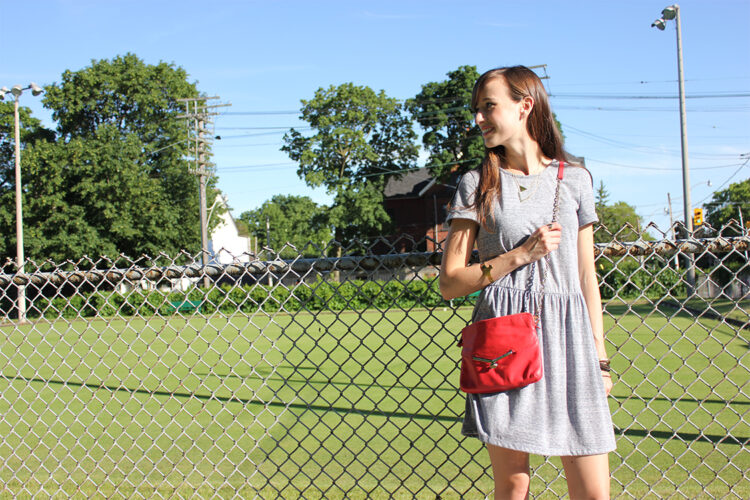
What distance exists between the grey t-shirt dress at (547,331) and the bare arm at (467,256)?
1.8 inches

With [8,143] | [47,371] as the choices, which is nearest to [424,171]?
[8,143]

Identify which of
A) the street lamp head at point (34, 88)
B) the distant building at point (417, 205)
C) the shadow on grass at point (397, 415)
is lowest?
the shadow on grass at point (397, 415)

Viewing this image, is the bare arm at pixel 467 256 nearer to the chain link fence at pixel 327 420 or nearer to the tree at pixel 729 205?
the chain link fence at pixel 327 420

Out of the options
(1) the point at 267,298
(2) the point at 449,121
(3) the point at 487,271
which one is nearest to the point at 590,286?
(3) the point at 487,271

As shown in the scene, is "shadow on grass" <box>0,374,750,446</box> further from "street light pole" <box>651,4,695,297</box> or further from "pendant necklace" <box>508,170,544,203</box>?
"street light pole" <box>651,4,695,297</box>

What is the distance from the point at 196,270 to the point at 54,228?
3132 cm

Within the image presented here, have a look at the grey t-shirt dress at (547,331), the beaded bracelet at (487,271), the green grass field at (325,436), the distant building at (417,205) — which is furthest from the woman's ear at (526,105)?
the distant building at (417,205)

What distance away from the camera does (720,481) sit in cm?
344

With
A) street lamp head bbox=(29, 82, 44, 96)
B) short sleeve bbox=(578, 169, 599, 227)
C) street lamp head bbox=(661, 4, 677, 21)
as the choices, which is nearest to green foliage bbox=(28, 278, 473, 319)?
short sleeve bbox=(578, 169, 599, 227)

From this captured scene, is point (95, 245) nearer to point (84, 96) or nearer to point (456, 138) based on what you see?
point (84, 96)

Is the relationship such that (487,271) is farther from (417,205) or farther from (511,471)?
(417,205)

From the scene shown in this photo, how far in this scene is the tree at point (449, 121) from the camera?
37750 mm

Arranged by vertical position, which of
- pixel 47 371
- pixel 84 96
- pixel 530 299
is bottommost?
pixel 47 371

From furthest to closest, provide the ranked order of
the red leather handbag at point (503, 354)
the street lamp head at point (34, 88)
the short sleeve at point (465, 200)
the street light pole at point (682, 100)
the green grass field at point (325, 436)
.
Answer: the street lamp head at point (34, 88), the street light pole at point (682, 100), the green grass field at point (325, 436), the short sleeve at point (465, 200), the red leather handbag at point (503, 354)
